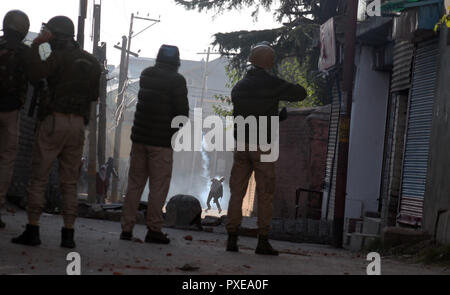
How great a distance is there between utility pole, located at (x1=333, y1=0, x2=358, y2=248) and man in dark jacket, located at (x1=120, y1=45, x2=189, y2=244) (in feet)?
16.9

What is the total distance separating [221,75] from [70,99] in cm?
8959

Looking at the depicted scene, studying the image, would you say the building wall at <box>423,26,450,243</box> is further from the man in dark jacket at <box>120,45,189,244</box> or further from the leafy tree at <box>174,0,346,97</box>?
the leafy tree at <box>174,0,346,97</box>

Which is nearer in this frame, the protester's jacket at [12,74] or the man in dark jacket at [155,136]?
the protester's jacket at [12,74]

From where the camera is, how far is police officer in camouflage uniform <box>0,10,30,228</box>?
766 centimetres

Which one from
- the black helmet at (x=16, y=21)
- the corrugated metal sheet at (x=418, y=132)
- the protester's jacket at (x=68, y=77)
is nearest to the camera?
the protester's jacket at (x=68, y=77)

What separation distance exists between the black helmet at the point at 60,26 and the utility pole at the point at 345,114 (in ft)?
22.9

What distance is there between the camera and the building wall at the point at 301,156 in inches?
950

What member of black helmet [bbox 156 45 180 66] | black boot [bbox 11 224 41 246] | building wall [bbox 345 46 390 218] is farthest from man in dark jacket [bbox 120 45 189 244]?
building wall [bbox 345 46 390 218]

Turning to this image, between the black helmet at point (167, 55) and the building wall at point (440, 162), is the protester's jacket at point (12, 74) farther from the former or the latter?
the building wall at point (440, 162)

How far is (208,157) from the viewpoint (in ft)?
251

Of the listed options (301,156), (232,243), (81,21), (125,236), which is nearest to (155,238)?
(125,236)

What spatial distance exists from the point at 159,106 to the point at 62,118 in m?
1.76

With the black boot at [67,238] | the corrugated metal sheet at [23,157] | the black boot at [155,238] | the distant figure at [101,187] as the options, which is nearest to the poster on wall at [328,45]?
the corrugated metal sheet at [23,157]

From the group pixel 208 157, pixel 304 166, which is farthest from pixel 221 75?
pixel 304 166
